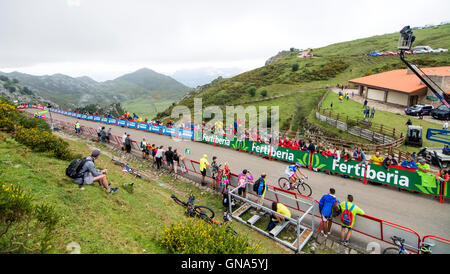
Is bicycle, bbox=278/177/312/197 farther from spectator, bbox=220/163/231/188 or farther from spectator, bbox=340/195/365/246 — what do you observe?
spectator, bbox=340/195/365/246

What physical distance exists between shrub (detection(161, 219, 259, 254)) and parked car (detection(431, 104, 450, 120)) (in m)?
33.7

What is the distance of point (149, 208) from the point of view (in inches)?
380

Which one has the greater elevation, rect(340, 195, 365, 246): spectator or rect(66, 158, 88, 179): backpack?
rect(66, 158, 88, 179): backpack

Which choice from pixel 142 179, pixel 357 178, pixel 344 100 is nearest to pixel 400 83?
pixel 344 100

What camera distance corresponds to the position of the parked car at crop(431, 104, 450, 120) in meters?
28.0

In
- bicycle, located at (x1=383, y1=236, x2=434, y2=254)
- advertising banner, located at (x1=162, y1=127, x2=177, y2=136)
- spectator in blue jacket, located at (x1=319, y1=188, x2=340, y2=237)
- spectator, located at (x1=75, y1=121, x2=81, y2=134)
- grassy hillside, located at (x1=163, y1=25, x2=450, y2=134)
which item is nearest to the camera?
bicycle, located at (x1=383, y1=236, x2=434, y2=254)

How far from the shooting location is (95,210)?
7797 mm

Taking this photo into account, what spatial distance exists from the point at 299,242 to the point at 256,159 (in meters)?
10.3

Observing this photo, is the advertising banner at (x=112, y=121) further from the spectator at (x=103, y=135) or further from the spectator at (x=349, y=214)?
the spectator at (x=349, y=214)

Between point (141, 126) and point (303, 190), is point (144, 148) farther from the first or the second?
point (141, 126)

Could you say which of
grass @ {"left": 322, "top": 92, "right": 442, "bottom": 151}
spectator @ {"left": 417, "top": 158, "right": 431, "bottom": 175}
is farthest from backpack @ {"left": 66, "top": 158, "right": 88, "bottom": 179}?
grass @ {"left": 322, "top": 92, "right": 442, "bottom": 151}

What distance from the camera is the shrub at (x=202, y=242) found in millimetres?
6145

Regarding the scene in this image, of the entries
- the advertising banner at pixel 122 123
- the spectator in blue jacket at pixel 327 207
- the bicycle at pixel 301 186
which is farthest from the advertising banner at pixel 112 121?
the spectator in blue jacket at pixel 327 207
